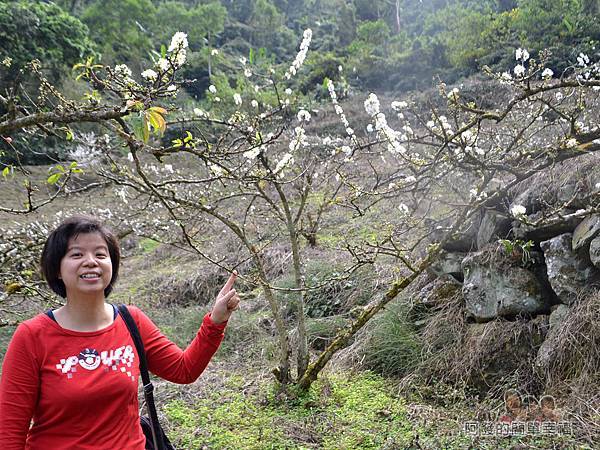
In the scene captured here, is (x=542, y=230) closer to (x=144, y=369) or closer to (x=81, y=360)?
(x=144, y=369)

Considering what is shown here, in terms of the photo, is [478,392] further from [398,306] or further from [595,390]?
[398,306]

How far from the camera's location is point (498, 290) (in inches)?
126

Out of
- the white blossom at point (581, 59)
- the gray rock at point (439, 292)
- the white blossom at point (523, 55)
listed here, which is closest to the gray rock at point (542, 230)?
the gray rock at point (439, 292)

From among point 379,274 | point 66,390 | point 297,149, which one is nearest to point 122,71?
point 66,390

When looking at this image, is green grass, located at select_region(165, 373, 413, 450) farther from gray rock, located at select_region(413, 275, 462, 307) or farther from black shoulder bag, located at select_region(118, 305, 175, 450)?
black shoulder bag, located at select_region(118, 305, 175, 450)

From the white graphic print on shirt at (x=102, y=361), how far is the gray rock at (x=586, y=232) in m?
2.75

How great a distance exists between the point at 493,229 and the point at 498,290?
50 centimetres

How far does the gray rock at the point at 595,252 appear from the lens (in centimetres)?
272

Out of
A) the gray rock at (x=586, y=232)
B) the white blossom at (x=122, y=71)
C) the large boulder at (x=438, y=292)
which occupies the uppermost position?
the white blossom at (x=122, y=71)

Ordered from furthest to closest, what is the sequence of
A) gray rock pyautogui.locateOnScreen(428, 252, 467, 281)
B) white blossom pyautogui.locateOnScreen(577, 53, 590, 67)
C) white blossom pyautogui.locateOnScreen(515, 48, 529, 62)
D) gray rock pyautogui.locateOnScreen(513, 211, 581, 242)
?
white blossom pyautogui.locateOnScreen(577, 53, 590, 67) < gray rock pyautogui.locateOnScreen(428, 252, 467, 281) < white blossom pyautogui.locateOnScreen(515, 48, 529, 62) < gray rock pyautogui.locateOnScreen(513, 211, 581, 242)

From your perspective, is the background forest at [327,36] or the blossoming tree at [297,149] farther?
the background forest at [327,36]

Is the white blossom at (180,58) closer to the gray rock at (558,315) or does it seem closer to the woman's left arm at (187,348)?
the woman's left arm at (187,348)

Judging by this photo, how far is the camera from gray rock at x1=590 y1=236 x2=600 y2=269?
2.72 metres

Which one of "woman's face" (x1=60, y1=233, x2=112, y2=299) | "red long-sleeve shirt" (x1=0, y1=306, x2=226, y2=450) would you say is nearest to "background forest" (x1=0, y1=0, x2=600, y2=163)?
"woman's face" (x1=60, y1=233, x2=112, y2=299)
